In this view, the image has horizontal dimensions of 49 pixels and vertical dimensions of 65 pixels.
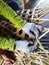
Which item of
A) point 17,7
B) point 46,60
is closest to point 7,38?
point 46,60

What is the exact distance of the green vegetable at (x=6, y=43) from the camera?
635mm

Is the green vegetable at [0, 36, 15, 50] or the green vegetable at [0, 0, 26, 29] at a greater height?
the green vegetable at [0, 0, 26, 29]

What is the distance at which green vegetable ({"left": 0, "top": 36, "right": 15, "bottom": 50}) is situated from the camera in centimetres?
63

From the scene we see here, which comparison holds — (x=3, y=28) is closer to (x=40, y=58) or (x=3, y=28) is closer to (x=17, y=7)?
(x=40, y=58)

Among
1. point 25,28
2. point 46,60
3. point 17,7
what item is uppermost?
point 17,7

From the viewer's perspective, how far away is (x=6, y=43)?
0.64 metres

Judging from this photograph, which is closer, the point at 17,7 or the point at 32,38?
the point at 32,38

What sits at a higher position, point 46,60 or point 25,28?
point 25,28

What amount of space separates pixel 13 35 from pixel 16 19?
56 millimetres

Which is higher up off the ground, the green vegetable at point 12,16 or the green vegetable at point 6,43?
the green vegetable at point 12,16

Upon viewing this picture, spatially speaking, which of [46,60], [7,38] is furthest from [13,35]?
[46,60]

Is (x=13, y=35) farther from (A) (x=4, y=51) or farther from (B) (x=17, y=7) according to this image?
(B) (x=17, y=7)

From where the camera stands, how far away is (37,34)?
0.65 meters

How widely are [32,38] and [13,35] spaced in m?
0.07
